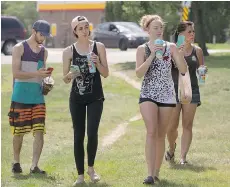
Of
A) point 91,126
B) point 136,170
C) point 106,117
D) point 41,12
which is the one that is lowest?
point 41,12

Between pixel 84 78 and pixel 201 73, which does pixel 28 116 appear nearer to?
pixel 84 78

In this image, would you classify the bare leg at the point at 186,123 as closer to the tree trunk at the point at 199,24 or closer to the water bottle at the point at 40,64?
the water bottle at the point at 40,64

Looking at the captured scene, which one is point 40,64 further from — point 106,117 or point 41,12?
point 41,12

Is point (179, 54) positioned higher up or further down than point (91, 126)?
higher up

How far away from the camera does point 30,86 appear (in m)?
8.17

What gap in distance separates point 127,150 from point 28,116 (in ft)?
7.76

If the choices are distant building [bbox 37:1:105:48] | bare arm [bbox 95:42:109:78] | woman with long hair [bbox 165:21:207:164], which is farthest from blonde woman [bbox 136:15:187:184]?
Answer: distant building [bbox 37:1:105:48]

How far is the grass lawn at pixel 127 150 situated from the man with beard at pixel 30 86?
0.59 meters

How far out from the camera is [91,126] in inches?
294

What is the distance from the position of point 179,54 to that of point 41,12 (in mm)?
55586

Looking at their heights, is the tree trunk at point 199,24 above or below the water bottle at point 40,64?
below

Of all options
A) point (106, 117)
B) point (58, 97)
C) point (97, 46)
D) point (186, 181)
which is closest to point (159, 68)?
point (97, 46)

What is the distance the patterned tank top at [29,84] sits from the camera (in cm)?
812

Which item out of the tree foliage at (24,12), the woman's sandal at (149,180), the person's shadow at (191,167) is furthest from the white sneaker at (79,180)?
the tree foliage at (24,12)
